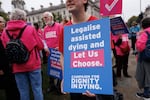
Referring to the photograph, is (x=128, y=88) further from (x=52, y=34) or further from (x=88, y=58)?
(x=88, y=58)

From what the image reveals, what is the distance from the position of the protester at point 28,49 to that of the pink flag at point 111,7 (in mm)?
1699

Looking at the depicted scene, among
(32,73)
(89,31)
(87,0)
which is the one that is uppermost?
(87,0)

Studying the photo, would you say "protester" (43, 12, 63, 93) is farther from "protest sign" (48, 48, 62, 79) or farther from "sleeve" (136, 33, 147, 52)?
"sleeve" (136, 33, 147, 52)

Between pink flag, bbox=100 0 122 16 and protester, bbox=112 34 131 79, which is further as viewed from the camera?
protester, bbox=112 34 131 79

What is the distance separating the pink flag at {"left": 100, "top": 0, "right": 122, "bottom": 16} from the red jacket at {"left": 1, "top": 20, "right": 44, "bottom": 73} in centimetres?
170

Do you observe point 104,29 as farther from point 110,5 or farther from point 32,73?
point 110,5

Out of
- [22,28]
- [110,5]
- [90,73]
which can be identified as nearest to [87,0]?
[90,73]

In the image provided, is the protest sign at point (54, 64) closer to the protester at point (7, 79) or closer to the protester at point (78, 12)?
the protester at point (7, 79)

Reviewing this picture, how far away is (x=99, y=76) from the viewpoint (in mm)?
2725

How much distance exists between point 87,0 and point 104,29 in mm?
828

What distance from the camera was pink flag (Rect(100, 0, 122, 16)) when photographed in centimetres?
649

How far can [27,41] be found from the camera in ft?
17.0

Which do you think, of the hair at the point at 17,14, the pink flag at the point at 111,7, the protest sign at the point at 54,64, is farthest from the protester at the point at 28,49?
the pink flag at the point at 111,7

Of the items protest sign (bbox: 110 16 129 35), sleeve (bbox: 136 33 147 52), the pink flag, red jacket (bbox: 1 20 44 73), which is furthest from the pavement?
red jacket (bbox: 1 20 44 73)
